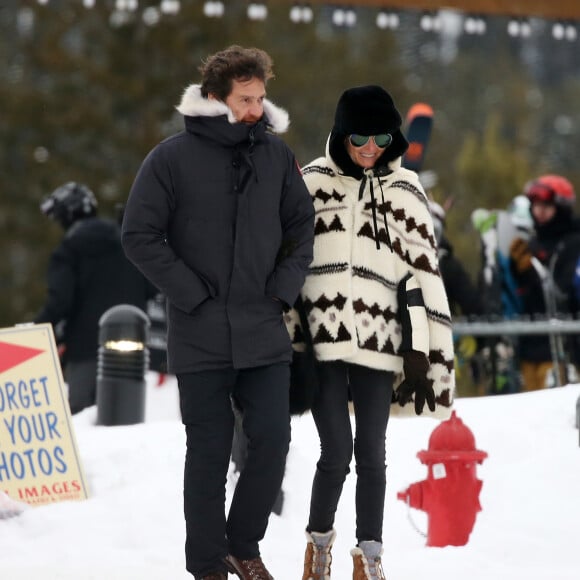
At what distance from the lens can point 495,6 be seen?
44.0 feet

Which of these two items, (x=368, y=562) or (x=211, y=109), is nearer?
(x=211, y=109)

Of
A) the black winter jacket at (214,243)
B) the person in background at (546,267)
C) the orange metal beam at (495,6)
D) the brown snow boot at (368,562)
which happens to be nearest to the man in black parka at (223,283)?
the black winter jacket at (214,243)

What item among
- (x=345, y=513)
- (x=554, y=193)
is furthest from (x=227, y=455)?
(x=554, y=193)

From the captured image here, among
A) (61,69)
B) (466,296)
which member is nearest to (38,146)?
(61,69)

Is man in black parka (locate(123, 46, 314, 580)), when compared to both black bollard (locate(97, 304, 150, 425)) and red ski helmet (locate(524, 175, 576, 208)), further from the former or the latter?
red ski helmet (locate(524, 175, 576, 208))

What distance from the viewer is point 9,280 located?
3431cm

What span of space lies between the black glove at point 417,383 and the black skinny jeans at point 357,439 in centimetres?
7

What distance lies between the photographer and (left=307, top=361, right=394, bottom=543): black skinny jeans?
577 cm

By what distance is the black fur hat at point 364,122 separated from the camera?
5.84 m

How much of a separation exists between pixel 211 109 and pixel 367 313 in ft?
2.87

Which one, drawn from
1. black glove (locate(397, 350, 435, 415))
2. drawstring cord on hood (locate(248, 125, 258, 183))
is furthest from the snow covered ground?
drawstring cord on hood (locate(248, 125, 258, 183))

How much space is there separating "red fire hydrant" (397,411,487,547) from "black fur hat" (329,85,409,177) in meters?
1.71

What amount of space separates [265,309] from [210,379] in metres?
0.28

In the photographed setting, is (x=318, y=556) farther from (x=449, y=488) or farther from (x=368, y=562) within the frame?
(x=449, y=488)
